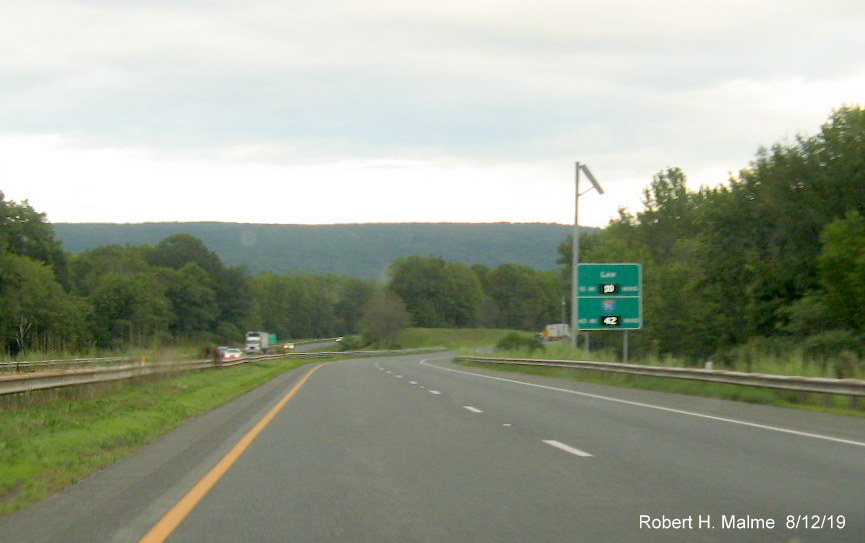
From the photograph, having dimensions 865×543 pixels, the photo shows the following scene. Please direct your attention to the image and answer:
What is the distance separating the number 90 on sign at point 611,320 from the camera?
120 feet

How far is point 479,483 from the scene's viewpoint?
9750 millimetres

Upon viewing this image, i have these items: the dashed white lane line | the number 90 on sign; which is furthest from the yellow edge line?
the number 90 on sign

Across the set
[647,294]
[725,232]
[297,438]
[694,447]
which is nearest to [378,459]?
[297,438]

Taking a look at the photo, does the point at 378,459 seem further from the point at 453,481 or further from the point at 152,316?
the point at 152,316

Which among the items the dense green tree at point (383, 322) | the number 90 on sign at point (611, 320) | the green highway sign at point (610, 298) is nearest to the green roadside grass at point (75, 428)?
the green highway sign at point (610, 298)

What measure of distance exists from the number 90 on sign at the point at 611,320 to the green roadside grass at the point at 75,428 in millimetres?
15076

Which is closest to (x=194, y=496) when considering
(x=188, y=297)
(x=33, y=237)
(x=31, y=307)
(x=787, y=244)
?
(x=787, y=244)

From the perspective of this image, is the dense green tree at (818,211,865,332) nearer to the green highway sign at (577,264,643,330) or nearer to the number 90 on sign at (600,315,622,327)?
the green highway sign at (577,264,643,330)

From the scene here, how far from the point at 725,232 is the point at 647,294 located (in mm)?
31341

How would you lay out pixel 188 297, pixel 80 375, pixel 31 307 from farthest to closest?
pixel 188 297 < pixel 31 307 < pixel 80 375

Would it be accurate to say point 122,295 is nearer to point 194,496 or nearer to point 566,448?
point 566,448

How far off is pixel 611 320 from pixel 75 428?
24726mm

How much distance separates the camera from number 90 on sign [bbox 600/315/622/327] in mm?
36688

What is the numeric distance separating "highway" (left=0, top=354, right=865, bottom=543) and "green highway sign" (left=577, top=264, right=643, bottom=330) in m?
18.9
